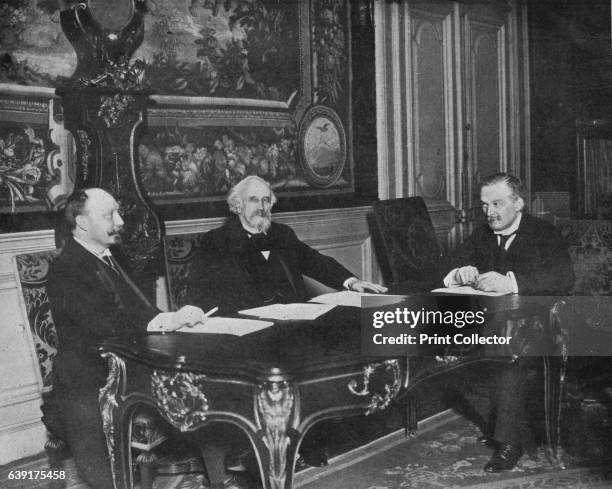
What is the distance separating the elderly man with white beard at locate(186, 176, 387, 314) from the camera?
3674mm

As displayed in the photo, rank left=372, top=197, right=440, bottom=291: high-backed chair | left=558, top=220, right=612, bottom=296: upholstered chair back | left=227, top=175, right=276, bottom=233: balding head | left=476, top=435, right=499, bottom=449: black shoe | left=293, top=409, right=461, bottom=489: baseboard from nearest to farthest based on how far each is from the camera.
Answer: left=293, top=409, right=461, bottom=489: baseboard → left=476, top=435, right=499, bottom=449: black shoe → left=227, top=175, right=276, bottom=233: balding head → left=558, top=220, right=612, bottom=296: upholstered chair back → left=372, top=197, right=440, bottom=291: high-backed chair

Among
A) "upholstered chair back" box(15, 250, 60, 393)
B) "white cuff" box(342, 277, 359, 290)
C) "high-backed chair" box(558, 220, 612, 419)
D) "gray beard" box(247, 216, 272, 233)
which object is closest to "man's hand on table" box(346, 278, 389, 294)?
"white cuff" box(342, 277, 359, 290)

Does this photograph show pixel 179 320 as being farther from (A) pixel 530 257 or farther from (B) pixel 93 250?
(A) pixel 530 257

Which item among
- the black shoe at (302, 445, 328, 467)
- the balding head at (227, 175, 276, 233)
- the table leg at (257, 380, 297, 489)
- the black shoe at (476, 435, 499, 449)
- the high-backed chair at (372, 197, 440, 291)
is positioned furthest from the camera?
the high-backed chair at (372, 197, 440, 291)

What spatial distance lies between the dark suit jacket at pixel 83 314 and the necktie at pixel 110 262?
0.03 m

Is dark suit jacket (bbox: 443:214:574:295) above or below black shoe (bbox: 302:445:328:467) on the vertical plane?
above

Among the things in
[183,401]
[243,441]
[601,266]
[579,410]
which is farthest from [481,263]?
[183,401]

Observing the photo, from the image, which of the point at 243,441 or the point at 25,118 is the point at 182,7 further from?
the point at 243,441

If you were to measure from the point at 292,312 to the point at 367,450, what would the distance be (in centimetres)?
106

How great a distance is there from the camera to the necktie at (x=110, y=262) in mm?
3074

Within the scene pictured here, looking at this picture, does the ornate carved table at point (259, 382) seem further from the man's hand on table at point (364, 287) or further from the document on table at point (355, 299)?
the man's hand on table at point (364, 287)

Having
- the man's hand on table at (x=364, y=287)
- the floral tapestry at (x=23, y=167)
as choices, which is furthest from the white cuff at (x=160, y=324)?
the floral tapestry at (x=23, y=167)

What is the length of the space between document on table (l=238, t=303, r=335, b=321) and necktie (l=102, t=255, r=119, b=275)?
0.56 m

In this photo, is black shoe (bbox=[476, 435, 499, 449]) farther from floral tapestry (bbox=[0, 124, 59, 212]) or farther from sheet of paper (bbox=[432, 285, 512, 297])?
floral tapestry (bbox=[0, 124, 59, 212])
